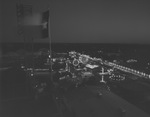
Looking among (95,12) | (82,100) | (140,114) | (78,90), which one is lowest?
(140,114)

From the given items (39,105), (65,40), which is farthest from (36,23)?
(39,105)

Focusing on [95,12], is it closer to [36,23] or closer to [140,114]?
[36,23]

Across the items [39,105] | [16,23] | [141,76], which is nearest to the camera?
[16,23]

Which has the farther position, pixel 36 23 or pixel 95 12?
pixel 95 12

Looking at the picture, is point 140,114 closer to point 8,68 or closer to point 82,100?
point 82,100

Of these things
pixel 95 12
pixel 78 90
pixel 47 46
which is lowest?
pixel 78 90

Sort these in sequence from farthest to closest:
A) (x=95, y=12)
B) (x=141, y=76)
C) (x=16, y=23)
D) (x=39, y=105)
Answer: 1. (x=141, y=76)
2. (x=95, y=12)
3. (x=39, y=105)
4. (x=16, y=23)

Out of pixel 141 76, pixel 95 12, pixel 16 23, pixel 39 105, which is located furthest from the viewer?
pixel 141 76

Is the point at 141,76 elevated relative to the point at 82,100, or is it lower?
elevated

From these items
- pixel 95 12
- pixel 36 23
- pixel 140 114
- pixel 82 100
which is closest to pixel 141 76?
pixel 140 114
